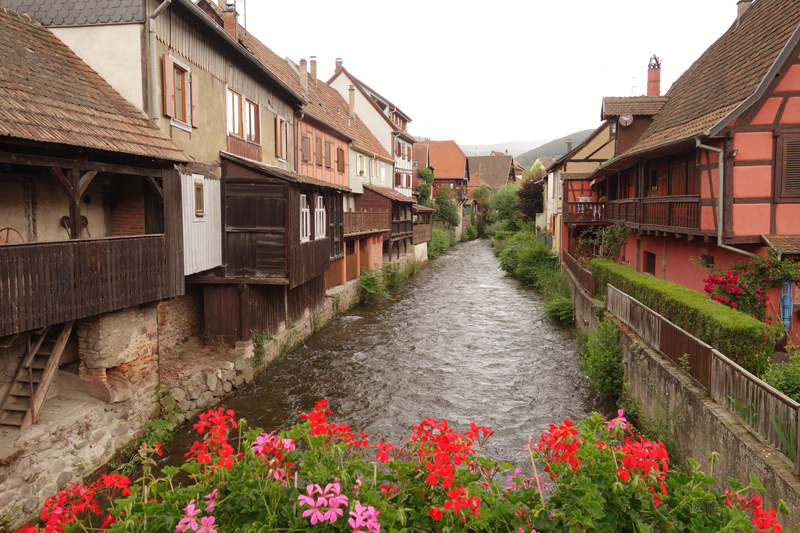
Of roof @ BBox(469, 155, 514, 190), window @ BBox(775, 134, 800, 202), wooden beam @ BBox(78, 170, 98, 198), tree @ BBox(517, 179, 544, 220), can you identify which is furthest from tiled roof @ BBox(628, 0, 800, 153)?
roof @ BBox(469, 155, 514, 190)

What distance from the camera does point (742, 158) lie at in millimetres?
11391

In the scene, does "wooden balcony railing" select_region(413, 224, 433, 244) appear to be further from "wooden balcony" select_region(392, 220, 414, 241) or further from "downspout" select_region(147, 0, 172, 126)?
"downspout" select_region(147, 0, 172, 126)

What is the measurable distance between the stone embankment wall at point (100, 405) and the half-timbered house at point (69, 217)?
0.07 m

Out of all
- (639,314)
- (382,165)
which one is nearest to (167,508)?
(639,314)

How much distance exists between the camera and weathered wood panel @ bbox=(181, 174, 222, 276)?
10.7m

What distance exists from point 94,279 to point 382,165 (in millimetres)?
25734

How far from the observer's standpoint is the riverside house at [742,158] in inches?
437

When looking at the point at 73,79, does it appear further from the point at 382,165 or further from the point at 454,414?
the point at 382,165

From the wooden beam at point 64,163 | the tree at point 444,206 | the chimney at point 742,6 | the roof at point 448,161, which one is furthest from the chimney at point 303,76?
the roof at point 448,161

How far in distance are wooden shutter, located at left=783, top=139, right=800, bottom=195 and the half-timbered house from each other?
1194 cm

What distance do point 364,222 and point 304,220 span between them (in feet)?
31.8

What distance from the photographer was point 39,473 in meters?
6.97

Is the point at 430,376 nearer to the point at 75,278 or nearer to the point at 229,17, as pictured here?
the point at 75,278

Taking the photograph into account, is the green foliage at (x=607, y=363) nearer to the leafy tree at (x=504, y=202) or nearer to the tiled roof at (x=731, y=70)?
the tiled roof at (x=731, y=70)
